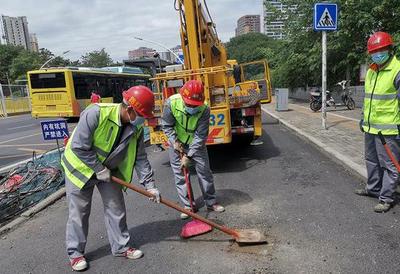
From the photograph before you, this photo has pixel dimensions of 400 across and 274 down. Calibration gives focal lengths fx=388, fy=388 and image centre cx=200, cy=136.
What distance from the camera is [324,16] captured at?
1034cm

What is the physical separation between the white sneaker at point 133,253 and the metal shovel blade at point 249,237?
3.30 feet

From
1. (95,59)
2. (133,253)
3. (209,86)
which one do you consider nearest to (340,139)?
(209,86)

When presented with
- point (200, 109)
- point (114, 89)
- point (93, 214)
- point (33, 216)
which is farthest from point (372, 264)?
point (114, 89)

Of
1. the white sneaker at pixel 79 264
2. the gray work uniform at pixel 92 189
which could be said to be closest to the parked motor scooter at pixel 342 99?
the gray work uniform at pixel 92 189

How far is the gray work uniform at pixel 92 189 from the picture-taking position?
3605 millimetres

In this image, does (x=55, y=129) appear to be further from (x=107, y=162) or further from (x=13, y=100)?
(x=13, y=100)

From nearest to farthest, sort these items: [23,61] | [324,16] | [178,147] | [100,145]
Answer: [100,145]
[178,147]
[324,16]
[23,61]

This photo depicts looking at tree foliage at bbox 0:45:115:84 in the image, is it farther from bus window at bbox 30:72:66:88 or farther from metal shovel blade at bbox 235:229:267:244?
metal shovel blade at bbox 235:229:267:244

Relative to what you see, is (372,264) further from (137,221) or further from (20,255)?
(20,255)

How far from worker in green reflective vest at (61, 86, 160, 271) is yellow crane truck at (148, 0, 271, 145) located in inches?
122

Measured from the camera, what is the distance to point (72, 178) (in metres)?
3.73

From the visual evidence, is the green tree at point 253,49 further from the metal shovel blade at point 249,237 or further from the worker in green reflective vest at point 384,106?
the metal shovel blade at point 249,237

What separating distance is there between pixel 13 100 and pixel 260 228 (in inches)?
1200

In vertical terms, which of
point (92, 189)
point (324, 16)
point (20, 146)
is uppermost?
point (324, 16)
